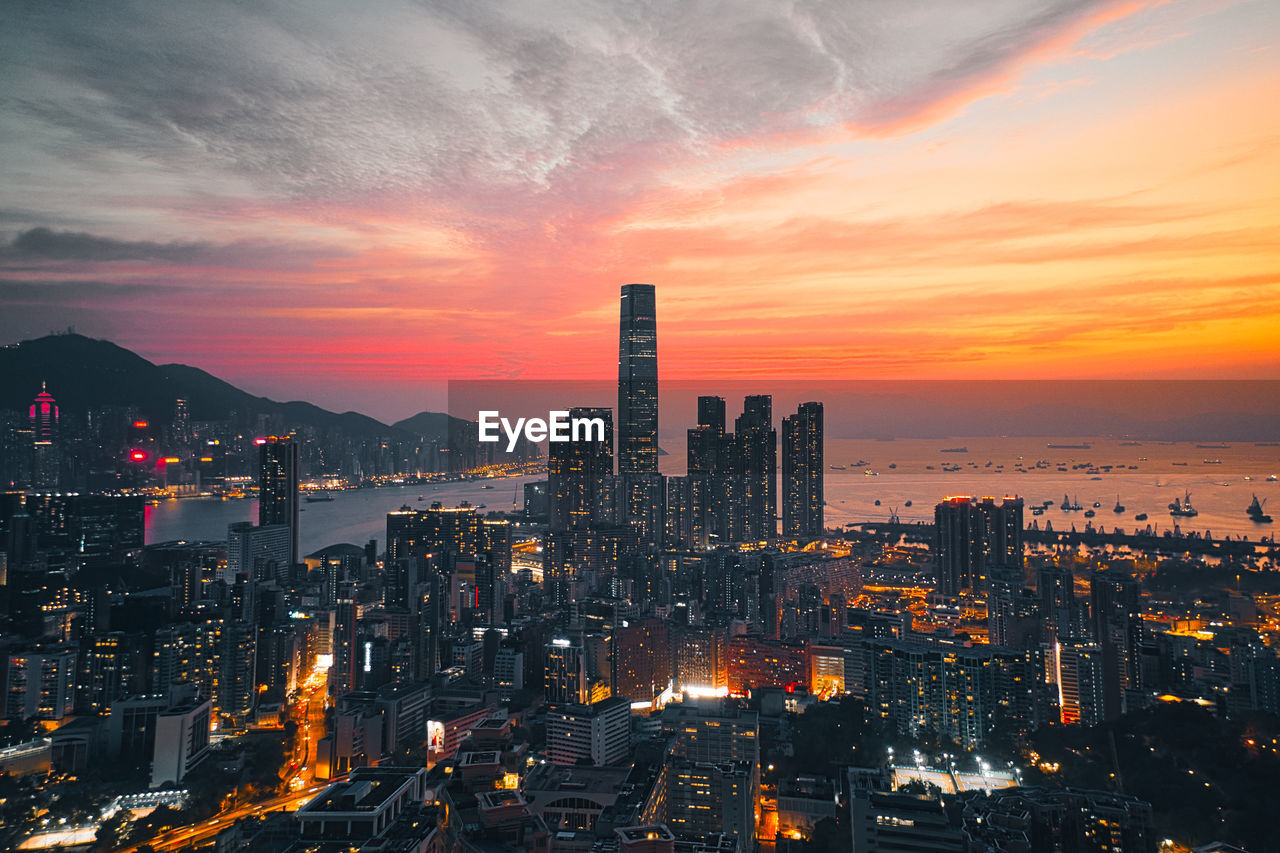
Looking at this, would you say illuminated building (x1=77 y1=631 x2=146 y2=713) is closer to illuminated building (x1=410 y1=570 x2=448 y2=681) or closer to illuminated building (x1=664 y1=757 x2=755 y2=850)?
illuminated building (x1=410 y1=570 x2=448 y2=681)

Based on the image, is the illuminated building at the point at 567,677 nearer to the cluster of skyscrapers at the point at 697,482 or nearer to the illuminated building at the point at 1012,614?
the illuminated building at the point at 1012,614

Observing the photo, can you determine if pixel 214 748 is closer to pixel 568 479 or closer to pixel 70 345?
pixel 70 345

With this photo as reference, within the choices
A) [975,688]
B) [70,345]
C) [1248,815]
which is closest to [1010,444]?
[975,688]

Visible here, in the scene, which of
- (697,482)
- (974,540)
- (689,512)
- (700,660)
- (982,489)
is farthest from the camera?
(697,482)

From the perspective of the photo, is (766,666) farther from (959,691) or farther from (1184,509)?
(1184,509)

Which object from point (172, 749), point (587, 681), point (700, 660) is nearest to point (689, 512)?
point (700, 660)

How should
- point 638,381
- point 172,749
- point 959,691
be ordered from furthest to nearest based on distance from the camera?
1. point 638,381
2. point 959,691
3. point 172,749

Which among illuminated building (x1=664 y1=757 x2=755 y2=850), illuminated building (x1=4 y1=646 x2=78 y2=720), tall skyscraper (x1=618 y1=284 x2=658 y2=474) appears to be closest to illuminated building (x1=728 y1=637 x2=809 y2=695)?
illuminated building (x1=664 y1=757 x2=755 y2=850)
